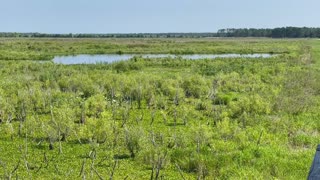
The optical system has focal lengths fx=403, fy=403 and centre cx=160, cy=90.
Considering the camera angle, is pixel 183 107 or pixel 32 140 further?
pixel 183 107

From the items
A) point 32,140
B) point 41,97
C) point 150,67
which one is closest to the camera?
point 32,140

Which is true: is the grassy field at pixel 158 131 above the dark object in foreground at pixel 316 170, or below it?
below

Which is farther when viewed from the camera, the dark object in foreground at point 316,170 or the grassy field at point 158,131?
the grassy field at point 158,131

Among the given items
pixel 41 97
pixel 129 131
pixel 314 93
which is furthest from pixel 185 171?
pixel 314 93

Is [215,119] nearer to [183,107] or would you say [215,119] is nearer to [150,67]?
[183,107]

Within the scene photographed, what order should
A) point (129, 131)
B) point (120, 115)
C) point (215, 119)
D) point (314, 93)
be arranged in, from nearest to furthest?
point (129, 131) < point (215, 119) < point (120, 115) < point (314, 93)

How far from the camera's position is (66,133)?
56.3 ft

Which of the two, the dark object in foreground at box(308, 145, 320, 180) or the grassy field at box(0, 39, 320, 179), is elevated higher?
the dark object in foreground at box(308, 145, 320, 180)

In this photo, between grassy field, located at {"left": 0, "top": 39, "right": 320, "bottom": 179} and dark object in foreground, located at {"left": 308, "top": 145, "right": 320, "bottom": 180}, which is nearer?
dark object in foreground, located at {"left": 308, "top": 145, "right": 320, "bottom": 180}

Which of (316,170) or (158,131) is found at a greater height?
(316,170)

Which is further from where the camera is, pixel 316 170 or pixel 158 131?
pixel 158 131

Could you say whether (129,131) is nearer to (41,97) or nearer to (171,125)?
(171,125)

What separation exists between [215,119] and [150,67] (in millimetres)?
27518

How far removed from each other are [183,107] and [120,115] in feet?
10.9
